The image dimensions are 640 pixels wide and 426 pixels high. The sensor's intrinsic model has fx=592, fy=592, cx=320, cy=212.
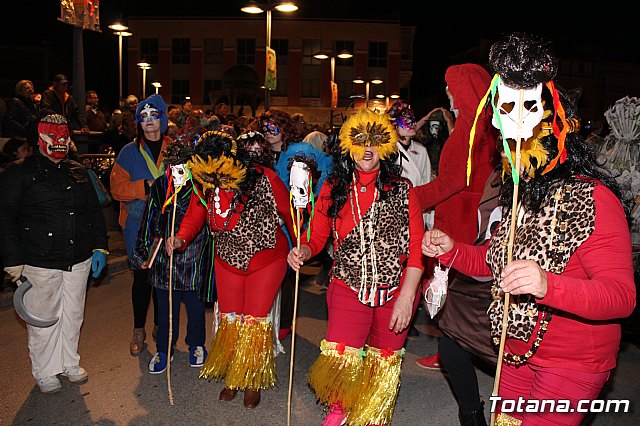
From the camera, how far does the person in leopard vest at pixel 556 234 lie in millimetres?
2324

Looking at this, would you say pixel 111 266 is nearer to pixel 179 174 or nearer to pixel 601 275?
pixel 179 174

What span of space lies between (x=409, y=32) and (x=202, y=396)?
4383cm

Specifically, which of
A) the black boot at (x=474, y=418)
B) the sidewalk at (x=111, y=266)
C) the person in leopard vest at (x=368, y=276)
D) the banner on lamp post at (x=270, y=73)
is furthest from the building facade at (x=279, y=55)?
the black boot at (x=474, y=418)

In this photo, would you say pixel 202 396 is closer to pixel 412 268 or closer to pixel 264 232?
pixel 264 232

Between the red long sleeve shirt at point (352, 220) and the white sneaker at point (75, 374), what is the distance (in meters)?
2.42

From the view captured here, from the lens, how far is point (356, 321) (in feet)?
12.3

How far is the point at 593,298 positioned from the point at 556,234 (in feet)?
1.15

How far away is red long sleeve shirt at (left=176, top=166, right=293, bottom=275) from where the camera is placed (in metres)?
4.46

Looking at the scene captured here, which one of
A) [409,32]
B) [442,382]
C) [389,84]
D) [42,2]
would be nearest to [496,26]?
[409,32]

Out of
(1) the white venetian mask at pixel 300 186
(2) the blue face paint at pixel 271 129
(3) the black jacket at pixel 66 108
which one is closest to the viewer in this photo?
(1) the white venetian mask at pixel 300 186

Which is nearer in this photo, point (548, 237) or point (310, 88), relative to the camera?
point (548, 237)

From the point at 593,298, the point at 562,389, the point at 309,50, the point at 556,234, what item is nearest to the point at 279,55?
the point at 309,50

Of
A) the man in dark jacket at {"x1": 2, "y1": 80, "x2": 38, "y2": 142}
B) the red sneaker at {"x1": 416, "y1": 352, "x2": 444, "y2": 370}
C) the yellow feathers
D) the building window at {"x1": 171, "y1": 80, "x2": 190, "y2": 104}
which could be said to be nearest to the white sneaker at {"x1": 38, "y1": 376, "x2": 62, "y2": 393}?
the yellow feathers

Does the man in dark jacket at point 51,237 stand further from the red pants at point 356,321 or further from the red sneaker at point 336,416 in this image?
the red sneaker at point 336,416
